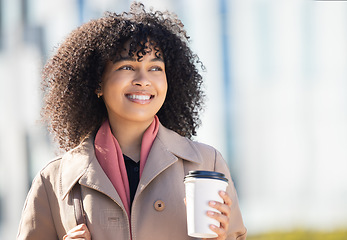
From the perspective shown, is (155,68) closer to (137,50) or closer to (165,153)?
(137,50)

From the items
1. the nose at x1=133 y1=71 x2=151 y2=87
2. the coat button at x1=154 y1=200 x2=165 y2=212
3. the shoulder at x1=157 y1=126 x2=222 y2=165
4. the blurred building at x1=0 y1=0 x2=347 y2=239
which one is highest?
the blurred building at x1=0 y1=0 x2=347 y2=239

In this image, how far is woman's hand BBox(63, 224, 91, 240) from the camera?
8.70ft

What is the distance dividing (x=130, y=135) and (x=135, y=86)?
0.89ft

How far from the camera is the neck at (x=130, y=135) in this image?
9.76 feet

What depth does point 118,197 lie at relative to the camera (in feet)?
9.05

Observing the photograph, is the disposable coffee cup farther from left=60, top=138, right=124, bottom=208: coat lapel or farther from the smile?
the smile

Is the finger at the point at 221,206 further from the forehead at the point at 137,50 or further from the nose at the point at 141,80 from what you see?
the forehead at the point at 137,50

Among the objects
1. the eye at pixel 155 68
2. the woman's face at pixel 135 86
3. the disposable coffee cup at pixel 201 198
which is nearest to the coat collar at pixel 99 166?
the woman's face at pixel 135 86

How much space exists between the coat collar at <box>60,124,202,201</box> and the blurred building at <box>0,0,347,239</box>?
7875 mm

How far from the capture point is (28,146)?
12516 mm

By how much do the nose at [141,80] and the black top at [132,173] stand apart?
37cm

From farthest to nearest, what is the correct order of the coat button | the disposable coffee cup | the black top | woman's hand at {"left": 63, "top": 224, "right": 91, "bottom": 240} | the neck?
the neck, the black top, the coat button, woman's hand at {"left": 63, "top": 224, "right": 91, "bottom": 240}, the disposable coffee cup

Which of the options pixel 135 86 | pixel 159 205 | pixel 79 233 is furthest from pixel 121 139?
pixel 79 233

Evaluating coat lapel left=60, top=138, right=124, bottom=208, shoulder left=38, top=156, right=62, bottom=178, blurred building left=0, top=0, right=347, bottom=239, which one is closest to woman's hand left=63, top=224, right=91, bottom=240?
coat lapel left=60, top=138, right=124, bottom=208
